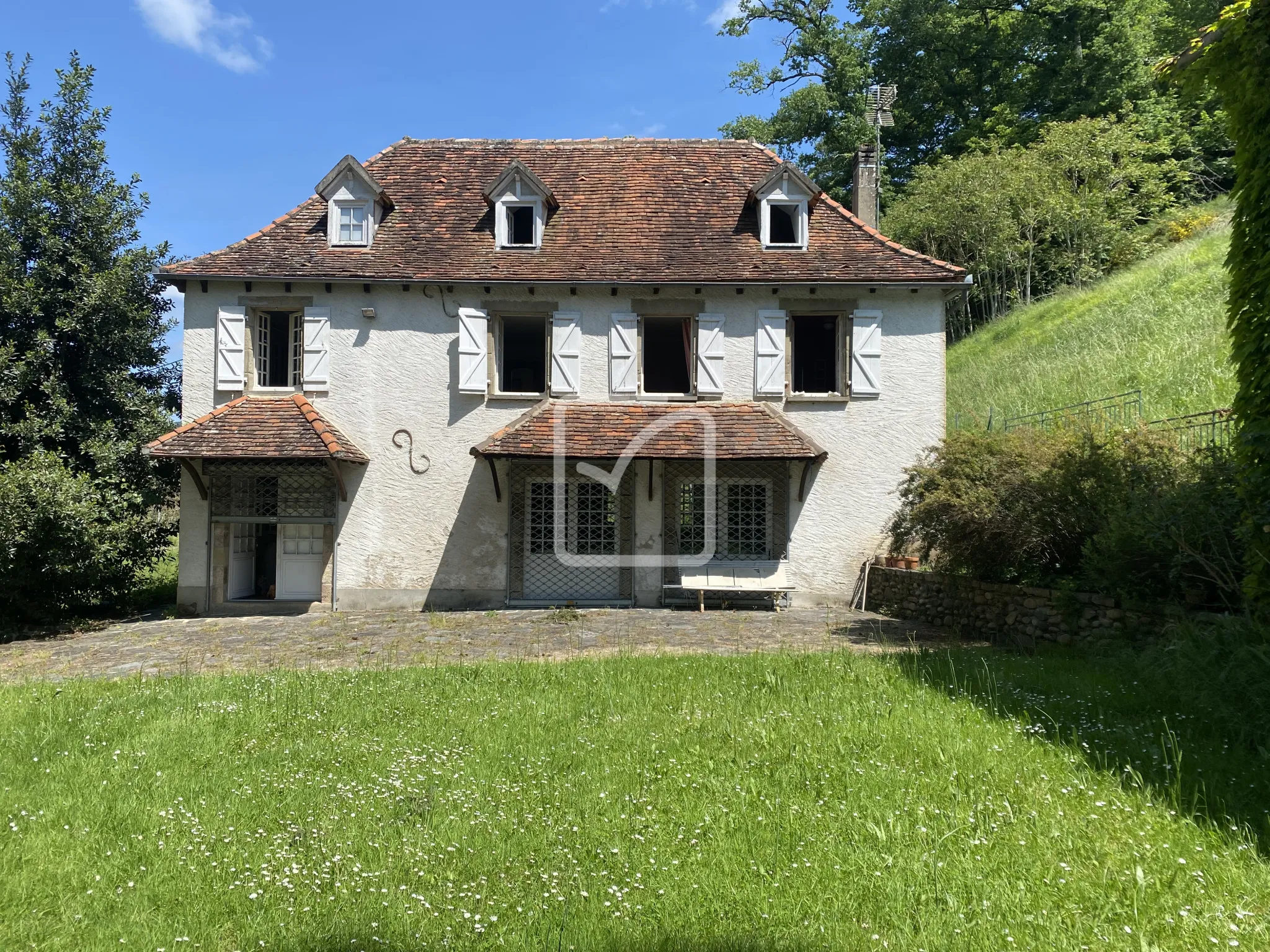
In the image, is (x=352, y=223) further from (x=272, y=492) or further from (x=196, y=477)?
(x=196, y=477)

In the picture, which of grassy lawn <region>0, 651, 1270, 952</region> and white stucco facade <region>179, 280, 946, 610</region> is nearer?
grassy lawn <region>0, 651, 1270, 952</region>

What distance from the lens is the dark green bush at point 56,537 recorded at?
9938mm

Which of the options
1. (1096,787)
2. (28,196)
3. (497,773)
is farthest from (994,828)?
(28,196)

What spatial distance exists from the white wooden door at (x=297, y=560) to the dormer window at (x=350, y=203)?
510 centimetres

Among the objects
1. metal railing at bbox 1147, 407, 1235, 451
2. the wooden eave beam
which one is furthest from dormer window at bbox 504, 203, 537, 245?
metal railing at bbox 1147, 407, 1235, 451

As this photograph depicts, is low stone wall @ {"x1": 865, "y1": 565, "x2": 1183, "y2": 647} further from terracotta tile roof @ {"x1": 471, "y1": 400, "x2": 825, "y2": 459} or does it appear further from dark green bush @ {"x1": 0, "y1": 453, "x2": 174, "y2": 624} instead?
dark green bush @ {"x1": 0, "y1": 453, "x2": 174, "y2": 624}

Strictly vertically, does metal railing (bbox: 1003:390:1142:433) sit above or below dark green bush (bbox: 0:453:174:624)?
above

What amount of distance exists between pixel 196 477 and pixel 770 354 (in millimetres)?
9735

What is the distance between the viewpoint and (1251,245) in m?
5.62

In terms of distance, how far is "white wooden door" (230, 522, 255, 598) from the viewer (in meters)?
12.6

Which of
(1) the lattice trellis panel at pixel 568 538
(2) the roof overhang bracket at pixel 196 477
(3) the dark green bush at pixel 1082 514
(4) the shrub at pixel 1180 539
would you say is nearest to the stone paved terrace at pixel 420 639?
(1) the lattice trellis panel at pixel 568 538

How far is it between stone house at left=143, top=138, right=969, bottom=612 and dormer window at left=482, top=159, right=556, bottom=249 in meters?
0.17

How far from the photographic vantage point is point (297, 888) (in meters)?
3.12

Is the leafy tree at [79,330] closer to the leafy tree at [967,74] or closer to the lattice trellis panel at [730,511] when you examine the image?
the lattice trellis panel at [730,511]
